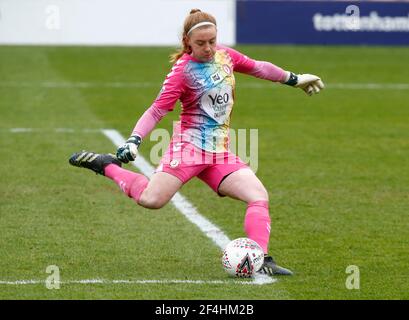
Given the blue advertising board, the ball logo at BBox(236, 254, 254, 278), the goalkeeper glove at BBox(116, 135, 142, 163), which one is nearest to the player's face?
the goalkeeper glove at BBox(116, 135, 142, 163)

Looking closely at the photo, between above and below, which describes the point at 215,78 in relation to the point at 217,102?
above

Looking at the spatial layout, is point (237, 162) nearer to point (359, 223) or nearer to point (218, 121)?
point (218, 121)

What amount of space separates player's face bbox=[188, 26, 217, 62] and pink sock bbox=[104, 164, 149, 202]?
105 centimetres

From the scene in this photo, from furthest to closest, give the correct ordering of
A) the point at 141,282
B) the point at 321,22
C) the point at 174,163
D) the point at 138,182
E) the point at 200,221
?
the point at 321,22, the point at 200,221, the point at 138,182, the point at 174,163, the point at 141,282

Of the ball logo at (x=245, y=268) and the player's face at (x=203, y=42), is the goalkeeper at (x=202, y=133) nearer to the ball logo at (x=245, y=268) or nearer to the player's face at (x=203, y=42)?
the player's face at (x=203, y=42)

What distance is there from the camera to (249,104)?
63.9ft

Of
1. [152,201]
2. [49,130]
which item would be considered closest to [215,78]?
[152,201]

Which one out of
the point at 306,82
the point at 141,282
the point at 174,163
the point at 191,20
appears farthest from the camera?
the point at 306,82

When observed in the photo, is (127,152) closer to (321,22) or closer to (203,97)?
(203,97)

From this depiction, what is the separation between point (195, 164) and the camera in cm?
Answer: 874

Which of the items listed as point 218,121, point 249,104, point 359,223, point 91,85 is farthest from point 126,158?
point 91,85

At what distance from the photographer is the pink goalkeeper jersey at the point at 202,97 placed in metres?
8.62

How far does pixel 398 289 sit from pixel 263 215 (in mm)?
1148

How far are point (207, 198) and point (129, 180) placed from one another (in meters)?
2.83
